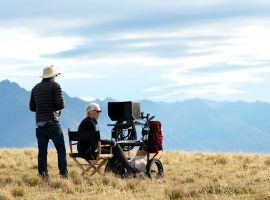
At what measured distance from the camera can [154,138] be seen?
14.2 metres

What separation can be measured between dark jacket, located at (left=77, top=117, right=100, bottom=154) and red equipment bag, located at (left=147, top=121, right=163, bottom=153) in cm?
145

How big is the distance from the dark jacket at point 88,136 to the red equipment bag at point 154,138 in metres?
1.45

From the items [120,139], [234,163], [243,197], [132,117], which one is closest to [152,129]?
[132,117]

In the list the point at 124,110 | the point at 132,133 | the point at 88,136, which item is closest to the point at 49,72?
the point at 88,136

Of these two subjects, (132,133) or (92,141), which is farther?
(132,133)

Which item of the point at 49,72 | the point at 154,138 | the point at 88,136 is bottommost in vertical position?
the point at 154,138

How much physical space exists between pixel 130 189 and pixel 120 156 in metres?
2.04

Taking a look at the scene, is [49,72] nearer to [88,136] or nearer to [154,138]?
[88,136]

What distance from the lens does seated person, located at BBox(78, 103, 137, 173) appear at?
13438 mm

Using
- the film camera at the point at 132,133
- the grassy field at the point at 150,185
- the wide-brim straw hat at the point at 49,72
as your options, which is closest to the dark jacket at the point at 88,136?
the grassy field at the point at 150,185

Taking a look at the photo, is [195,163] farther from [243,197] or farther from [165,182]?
[243,197]

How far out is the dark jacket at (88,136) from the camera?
43.9 ft

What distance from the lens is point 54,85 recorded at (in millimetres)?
13523

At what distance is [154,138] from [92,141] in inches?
62.7
